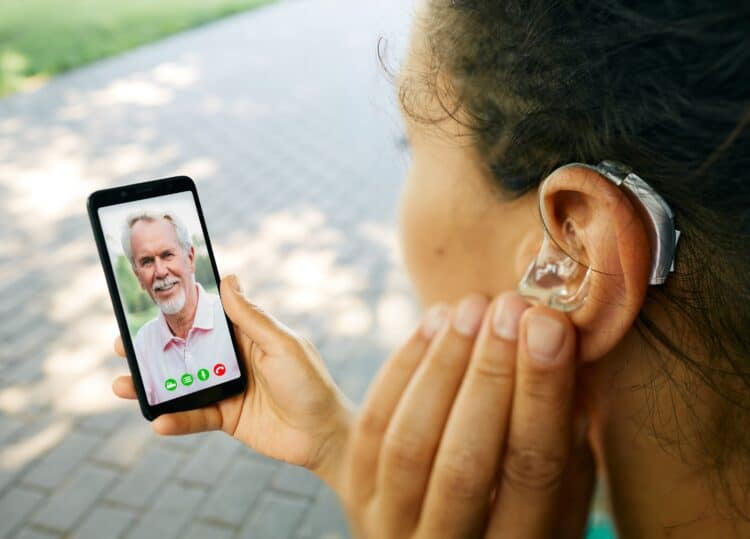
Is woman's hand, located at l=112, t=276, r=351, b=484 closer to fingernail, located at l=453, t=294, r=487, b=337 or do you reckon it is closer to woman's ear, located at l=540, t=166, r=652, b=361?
fingernail, located at l=453, t=294, r=487, b=337

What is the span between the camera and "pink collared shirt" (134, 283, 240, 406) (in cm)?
110

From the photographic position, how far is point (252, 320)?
1128 mm

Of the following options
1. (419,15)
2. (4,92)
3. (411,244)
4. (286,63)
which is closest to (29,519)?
(411,244)

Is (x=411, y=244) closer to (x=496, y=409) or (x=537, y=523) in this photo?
(x=496, y=409)

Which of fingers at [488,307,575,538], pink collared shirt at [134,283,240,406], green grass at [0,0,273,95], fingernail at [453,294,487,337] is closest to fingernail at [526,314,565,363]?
fingers at [488,307,575,538]

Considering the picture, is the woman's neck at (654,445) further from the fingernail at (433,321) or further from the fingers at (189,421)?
the fingers at (189,421)

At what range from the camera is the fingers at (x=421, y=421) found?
3.02ft

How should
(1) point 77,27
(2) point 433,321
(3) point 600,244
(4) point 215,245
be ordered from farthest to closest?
(1) point 77,27 → (4) point 215,245 → (2) point 433,321 → (3) point 600,244

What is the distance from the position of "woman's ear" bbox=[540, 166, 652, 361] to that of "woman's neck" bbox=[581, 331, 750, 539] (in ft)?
0.31

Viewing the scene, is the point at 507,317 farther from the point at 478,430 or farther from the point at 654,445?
the point at 654,445

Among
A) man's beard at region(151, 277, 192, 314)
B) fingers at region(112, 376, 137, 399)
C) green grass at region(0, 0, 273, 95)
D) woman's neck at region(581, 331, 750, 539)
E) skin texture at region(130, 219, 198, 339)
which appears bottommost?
woman's neck at region(581, 331, 750, 539)

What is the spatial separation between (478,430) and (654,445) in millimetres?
297

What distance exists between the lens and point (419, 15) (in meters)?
0.97

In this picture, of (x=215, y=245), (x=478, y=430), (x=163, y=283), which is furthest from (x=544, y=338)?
(x=215, y=245)
